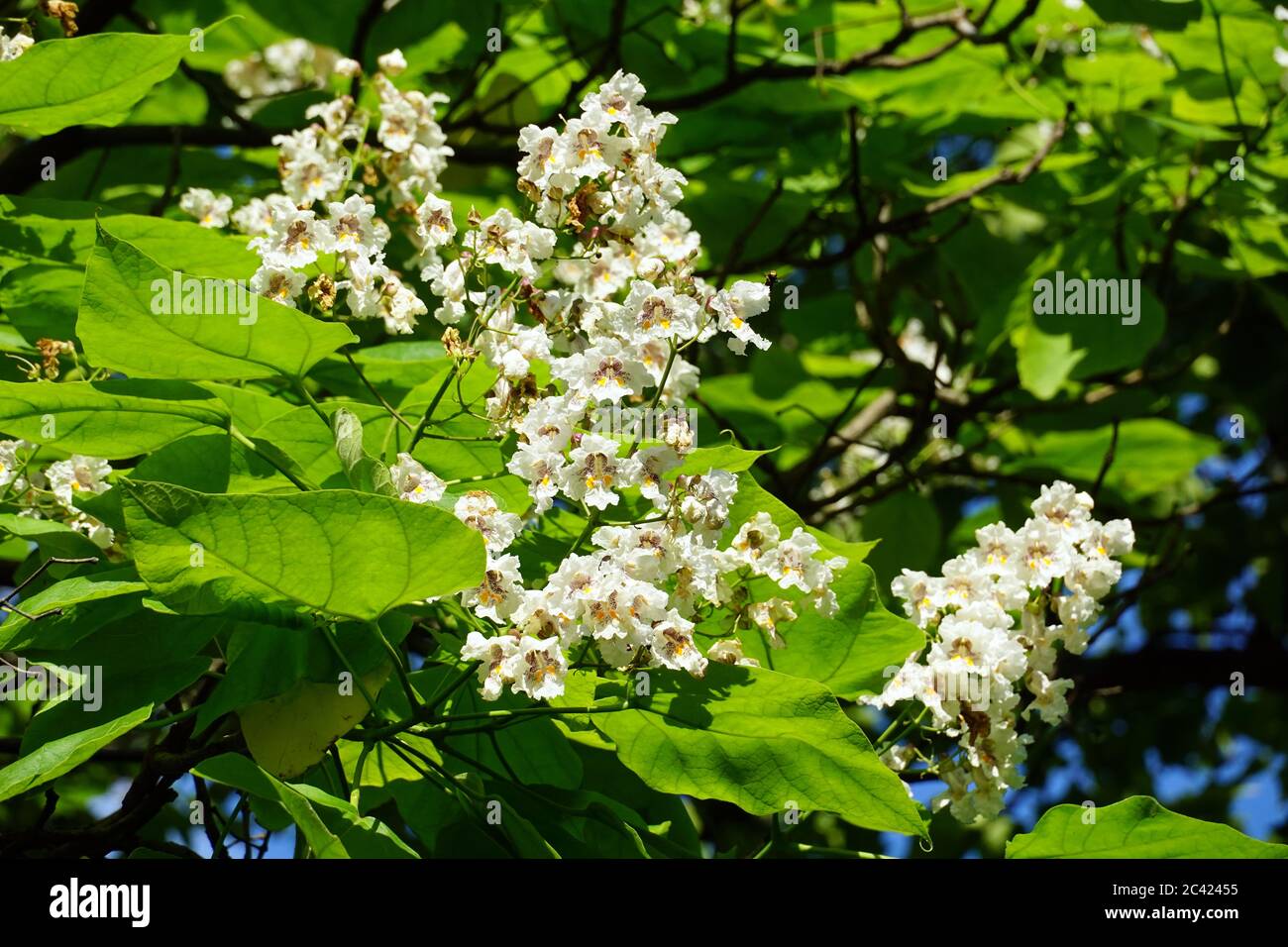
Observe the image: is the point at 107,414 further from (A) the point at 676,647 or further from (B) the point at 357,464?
(A) the point at 676,647

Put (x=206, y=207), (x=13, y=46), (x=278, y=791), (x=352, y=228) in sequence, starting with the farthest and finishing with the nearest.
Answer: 1. (x=206, y=207)
2. (x=13, y=46)
3. (x=352, y=228)
4. (x=278, y=791)

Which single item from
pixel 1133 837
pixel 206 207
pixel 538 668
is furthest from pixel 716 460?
pixel 206 207

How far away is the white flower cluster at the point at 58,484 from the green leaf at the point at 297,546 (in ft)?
1.53

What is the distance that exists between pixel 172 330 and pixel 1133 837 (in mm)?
1170

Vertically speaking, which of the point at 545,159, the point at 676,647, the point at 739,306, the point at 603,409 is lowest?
the point at 676,647

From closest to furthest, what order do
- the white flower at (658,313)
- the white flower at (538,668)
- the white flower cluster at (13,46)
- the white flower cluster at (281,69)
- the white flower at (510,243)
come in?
the white flower at (538,668), the white flower at (658,313), the white flower at (510,243), the white flower cluster at (13,46), the white flower cluster at (281,69)

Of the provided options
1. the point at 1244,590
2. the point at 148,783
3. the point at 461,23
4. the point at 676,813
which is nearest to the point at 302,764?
the point at 148,783

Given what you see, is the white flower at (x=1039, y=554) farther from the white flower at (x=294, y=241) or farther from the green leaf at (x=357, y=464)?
the white flower at (x=294, y=241)

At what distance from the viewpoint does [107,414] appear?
1.46m

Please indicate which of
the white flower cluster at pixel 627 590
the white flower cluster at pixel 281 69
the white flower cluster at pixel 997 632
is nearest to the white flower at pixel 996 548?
the white flower cluster at pixel 997 632

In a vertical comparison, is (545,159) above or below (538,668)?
above

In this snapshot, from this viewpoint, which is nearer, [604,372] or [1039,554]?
[604,372]

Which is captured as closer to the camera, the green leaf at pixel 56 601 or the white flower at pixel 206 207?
the green leaf at pixel 56 601

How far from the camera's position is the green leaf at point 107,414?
4.57ft
